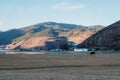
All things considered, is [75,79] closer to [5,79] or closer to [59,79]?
[59,79]

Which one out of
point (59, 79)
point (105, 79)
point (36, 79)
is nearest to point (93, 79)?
point (105, 79)

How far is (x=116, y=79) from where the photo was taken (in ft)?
108

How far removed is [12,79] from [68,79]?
5.39 metres

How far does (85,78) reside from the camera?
33938mm

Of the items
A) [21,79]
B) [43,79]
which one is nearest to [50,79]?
[43,79]

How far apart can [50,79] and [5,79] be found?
170 inches

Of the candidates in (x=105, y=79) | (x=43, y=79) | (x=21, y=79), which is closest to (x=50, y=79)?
(x=43, y=79)

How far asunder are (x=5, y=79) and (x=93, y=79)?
8.41 m

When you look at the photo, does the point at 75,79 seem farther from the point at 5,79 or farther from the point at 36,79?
the point at 5,79

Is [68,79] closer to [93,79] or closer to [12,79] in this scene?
[93,79]

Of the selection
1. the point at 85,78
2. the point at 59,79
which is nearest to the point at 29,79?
the point at 59,79

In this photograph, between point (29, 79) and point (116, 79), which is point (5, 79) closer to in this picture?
point (29, 79)

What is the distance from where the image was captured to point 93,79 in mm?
32875

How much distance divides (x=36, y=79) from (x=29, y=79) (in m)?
0.67
